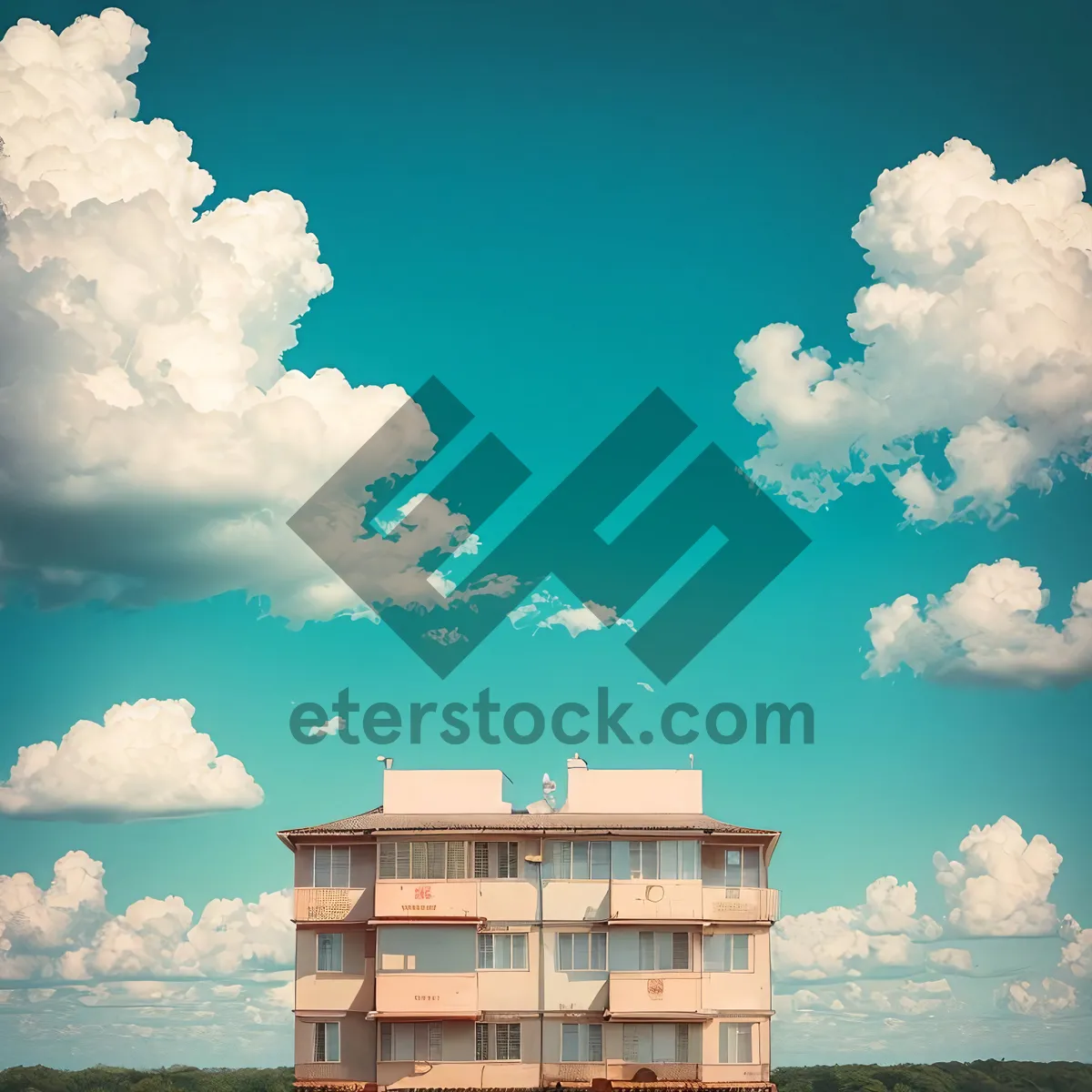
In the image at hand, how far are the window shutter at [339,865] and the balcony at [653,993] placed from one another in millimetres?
13525

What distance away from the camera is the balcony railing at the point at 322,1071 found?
73000mm

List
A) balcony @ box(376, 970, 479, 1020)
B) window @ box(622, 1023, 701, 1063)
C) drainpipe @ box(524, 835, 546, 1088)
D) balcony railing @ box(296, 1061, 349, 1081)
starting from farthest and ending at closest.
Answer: balcony railing @ box(296, 1061, 349, 1081) < drainpipe @ box(524, 835, 546, 1088) < window @ box(622, 1023, 701, 1063) < balcony @ box(376, 970, 479, 1020)

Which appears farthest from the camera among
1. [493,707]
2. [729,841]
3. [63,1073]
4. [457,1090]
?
[63,1073]

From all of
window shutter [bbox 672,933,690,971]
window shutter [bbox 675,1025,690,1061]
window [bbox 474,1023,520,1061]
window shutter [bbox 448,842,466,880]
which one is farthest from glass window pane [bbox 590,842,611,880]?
window [bbox 474,1023,520,1061]

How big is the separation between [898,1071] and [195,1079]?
79.3 metres

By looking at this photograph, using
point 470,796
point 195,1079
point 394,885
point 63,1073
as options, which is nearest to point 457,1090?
point 394,885

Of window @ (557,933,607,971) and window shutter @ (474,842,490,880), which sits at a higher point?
window shutter @ (474,842,490,880)

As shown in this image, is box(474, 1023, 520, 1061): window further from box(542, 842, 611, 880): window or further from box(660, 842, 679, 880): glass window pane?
box(660, 842, 679, 880): glass window pane

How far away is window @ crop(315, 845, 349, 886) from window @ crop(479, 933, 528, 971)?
7.31m

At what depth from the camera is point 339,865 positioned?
76062 millimetres

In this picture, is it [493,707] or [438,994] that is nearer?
[438,994]

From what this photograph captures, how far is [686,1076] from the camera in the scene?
237ft

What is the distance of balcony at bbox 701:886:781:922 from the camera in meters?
75.4

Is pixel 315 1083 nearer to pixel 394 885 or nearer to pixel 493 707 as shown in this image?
pixel 394 885
